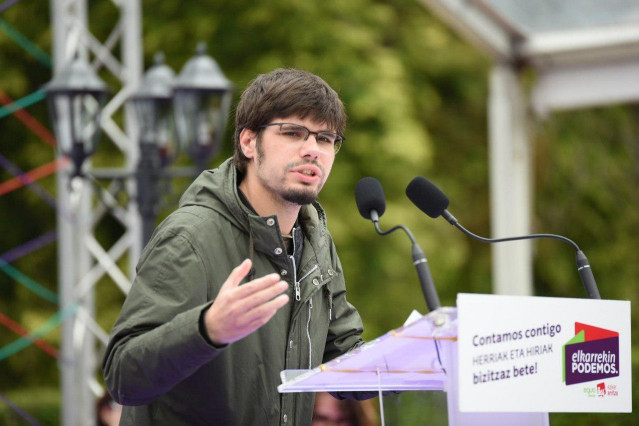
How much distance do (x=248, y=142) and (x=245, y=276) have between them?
47cm

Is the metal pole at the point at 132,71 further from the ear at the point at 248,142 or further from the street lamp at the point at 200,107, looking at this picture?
the ear at the point at 248,142

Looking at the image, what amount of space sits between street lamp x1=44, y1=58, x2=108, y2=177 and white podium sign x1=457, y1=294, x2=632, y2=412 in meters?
4.11

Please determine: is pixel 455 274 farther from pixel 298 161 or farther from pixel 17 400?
pixel 298 161

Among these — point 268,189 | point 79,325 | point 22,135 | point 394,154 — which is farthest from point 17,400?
point 268,189

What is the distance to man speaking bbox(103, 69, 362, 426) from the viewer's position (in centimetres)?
241

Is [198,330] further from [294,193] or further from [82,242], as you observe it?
[82,242]

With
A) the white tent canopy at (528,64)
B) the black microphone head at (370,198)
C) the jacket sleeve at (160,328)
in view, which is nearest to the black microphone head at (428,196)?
the black microphone head at (370,198)

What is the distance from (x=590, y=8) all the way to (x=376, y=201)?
454 centimetres

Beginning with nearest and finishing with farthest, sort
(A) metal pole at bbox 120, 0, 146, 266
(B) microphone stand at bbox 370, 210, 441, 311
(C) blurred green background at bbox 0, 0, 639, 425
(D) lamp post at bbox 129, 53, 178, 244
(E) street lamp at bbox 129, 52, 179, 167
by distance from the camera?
(B) microphone stand at bbox 370, 210, 441, 311 < (D) lamp post at bbox 129, 53, 178, 244 < (E) street lamp at bbox 129, 52, 179, 167 < (A) metal pole at bbox 120, 0, 146, 266 < (C) blurred green background at bbox 0, 0, 639, 425

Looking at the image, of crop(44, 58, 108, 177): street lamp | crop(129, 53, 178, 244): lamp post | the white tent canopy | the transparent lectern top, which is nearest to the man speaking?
the transparent lectern top

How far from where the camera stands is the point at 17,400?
10562mm

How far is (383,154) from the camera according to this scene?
9711mm

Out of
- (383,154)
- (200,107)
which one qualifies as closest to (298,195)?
(200,107)

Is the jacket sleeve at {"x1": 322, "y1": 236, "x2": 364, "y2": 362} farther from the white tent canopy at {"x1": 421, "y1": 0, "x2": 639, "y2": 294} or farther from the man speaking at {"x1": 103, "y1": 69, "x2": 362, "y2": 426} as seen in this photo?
the white tent canopy at {"x1": 421, "y1": 0, "x2": 639, "y2": 294}
